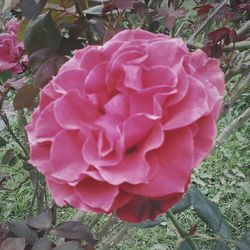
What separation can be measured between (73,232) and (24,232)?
3.9 inches

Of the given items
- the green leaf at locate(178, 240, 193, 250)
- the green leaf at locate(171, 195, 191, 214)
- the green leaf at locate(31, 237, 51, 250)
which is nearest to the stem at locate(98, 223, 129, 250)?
the green leaf at locate(171, 195, 191, 214)

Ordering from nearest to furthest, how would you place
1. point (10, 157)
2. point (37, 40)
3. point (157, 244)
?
point (37, 40), point (10, 157), point (157, 244)

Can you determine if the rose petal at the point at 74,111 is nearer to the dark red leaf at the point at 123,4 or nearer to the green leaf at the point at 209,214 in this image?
the dark red leaf at the point at 123,4

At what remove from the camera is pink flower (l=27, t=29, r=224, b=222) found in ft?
1.63

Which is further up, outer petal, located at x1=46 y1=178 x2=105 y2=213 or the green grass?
outer petal, located at x1=46 y1=178 x2=105 y2=213

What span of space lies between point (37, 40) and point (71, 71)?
0.34m

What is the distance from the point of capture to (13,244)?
2.95 ft

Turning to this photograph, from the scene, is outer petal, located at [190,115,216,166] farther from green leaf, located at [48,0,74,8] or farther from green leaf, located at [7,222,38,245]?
green leaf, located at [7,222,38,245]

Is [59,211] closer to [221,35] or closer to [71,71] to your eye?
[221,35]

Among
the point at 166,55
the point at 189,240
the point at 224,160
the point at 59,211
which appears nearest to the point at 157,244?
the point at 59,211

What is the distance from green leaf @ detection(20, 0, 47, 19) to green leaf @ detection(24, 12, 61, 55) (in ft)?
0.25

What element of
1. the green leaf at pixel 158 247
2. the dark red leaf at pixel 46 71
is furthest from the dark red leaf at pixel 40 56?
the green leaf at pixel 158 247

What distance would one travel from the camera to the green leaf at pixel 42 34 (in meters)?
0.86

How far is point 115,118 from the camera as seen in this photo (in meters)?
0.51
